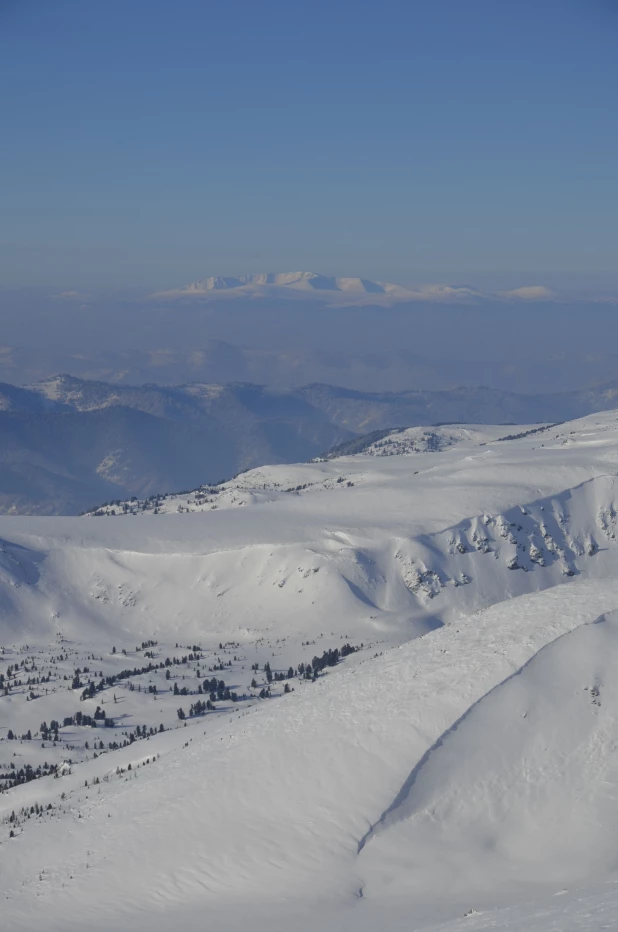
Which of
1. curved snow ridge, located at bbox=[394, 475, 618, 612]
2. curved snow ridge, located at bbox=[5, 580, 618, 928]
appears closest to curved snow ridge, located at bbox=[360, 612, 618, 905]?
curved snow ridge, located at bbox=[5, 580, 618, 928]

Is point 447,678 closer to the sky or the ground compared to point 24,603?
closer to the sky

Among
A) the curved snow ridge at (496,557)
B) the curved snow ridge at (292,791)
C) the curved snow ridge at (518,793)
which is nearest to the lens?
the curved snow ridge at (518,793)

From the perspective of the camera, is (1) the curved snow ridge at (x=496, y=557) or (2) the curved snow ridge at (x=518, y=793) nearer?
(2) the curved snow ridge at (x=518, y=793)

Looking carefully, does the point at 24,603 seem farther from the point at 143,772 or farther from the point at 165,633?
the point at 143,772

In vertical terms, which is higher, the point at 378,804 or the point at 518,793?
the point at 518,793

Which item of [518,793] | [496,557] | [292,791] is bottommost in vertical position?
[496,557]

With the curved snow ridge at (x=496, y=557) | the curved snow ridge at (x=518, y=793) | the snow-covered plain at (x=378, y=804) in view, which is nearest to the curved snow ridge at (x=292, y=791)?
the snow-covered plain at (x=378, y=804)

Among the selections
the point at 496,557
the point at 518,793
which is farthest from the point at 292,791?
the point at 496,557

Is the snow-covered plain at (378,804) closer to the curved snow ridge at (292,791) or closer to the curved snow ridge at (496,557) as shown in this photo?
the curved snow ridge at (292,791)

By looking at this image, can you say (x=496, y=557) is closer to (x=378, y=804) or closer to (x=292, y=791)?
(x=292, y=791)

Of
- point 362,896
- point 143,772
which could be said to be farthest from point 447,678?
point 143,772

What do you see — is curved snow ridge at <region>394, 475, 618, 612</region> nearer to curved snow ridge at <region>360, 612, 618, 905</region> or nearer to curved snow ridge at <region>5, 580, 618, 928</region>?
curved snow ridge at <region>5, 580, 618, 928</region>
